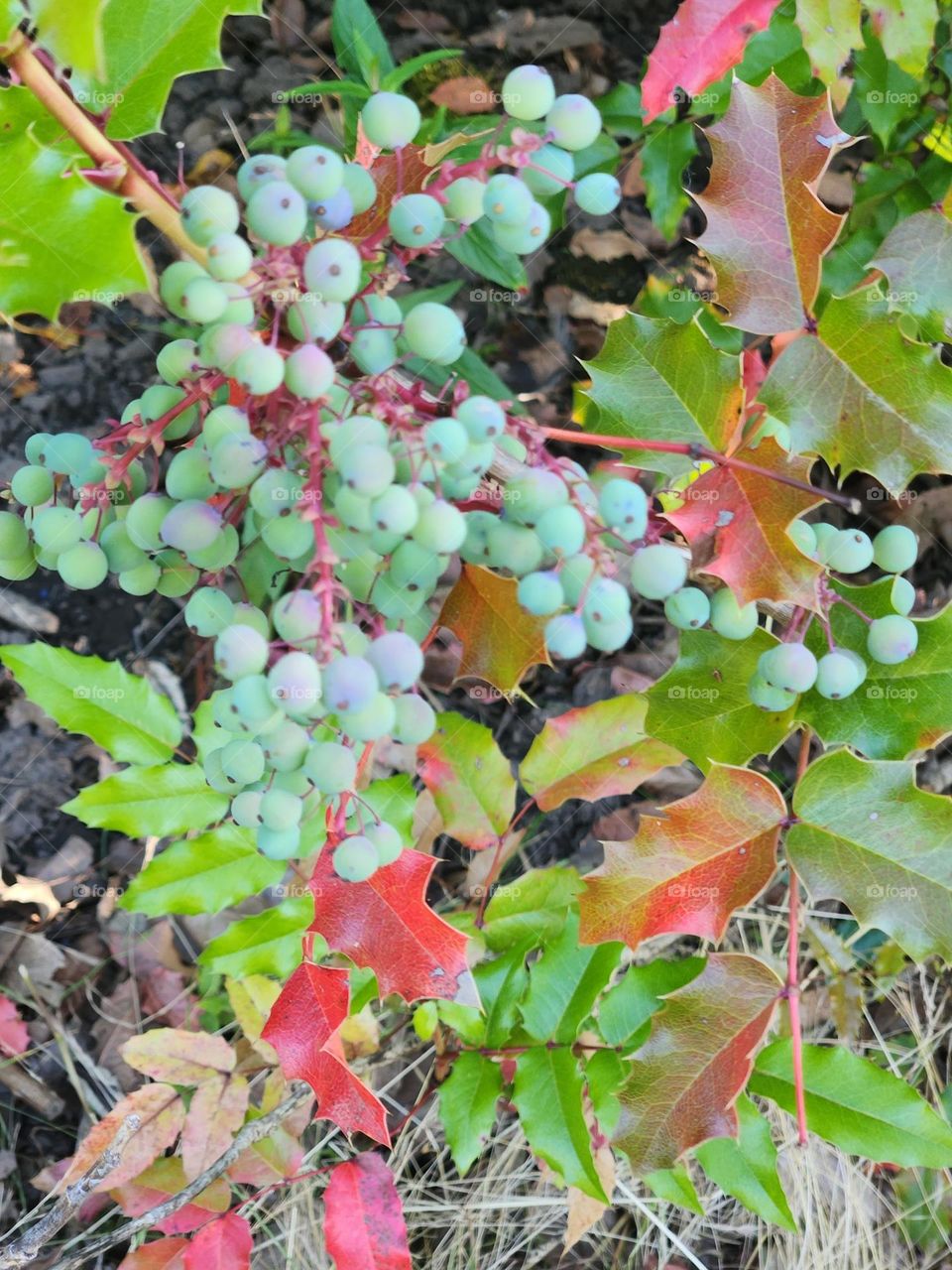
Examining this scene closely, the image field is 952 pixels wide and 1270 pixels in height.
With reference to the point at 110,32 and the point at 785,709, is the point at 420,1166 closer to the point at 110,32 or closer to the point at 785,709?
the point at 785,709

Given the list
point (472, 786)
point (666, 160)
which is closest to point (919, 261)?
point (666, 160)

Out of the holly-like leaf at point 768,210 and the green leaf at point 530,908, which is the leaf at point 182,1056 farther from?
the holly-like leaf at point 768,210

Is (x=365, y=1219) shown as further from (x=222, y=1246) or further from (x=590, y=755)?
(x=590, y=755)

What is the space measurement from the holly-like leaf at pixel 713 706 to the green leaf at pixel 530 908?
358 mm

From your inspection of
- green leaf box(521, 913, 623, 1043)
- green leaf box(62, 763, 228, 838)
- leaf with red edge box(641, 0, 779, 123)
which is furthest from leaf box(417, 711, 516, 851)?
leaf with red edge box(641, 0, 779, 123)

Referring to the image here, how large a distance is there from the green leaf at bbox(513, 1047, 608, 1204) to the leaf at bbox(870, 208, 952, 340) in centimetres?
90

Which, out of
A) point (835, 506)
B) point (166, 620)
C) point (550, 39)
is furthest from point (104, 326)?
point (835, 506)

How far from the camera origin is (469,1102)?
1.31m

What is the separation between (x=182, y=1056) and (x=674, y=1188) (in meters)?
0.64

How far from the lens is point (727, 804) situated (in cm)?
107

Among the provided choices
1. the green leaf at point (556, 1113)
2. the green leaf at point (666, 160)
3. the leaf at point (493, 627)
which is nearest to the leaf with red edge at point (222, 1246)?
the green leaf at point (556, 1113)

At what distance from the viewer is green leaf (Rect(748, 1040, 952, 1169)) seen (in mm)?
1191

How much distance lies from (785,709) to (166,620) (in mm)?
1259

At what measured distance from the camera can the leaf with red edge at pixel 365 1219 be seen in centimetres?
126
